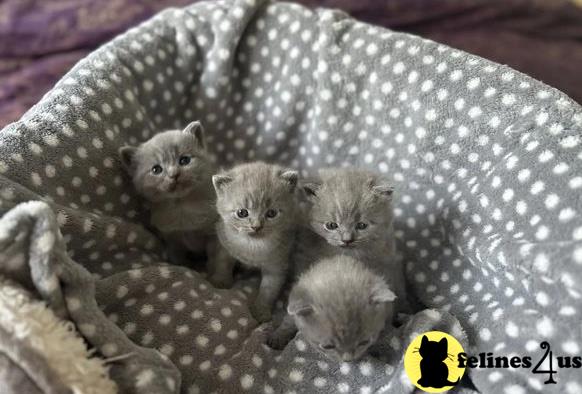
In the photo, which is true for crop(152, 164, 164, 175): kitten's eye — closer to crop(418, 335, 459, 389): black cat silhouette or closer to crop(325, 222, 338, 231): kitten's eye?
crop(325, 222, 338, 231): kitten's eye

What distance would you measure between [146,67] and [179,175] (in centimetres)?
39

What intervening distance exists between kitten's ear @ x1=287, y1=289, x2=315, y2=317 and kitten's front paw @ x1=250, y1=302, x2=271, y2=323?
0.77 ft

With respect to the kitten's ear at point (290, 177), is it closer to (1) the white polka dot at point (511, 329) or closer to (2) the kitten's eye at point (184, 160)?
(2) the kitten's eye at point (184, 160)

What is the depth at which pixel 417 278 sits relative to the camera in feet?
4.78

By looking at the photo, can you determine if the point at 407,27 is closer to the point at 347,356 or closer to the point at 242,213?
the point at 242,213

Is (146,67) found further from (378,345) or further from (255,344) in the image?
(378,345)

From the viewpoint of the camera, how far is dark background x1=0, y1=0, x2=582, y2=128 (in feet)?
5.98

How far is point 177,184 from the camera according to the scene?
1.43 m

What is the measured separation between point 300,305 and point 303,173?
588mm

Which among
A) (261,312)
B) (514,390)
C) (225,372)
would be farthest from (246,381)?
(514,390)

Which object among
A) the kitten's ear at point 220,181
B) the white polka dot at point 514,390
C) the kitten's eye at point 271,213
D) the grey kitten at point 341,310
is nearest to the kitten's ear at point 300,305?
the grey kitten at point 341,310

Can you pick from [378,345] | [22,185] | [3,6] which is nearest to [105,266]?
[22,185]

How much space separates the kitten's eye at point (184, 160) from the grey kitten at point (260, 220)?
151mm

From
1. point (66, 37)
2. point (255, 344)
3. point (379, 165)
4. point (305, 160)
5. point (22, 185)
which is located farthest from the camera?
point (66, 37)
